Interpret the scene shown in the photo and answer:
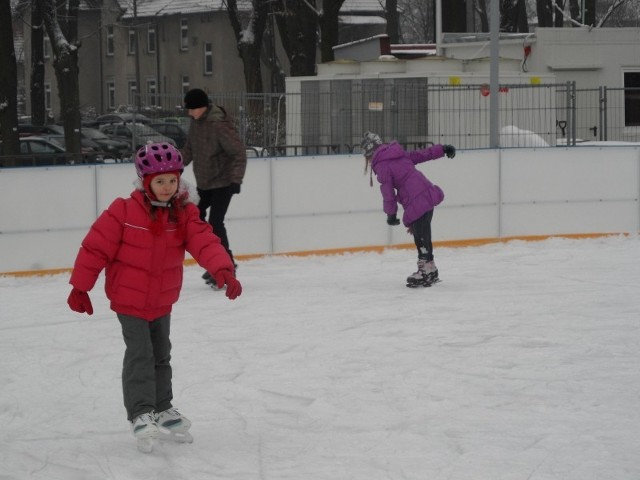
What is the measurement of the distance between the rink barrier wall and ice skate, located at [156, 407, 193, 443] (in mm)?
5861

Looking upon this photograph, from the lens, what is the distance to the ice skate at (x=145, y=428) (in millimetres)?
5145

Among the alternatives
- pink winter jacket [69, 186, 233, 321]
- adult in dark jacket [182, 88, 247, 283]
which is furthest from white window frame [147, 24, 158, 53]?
pink winter jacket [69, 186, 233, 321]

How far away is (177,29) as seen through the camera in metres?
58.1

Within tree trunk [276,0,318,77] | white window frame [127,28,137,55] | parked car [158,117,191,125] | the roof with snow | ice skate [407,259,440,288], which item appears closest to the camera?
ice skate [407,259,440,288]

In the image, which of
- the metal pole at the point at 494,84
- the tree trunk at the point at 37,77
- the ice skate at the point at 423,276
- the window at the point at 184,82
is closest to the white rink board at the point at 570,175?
the metal pole at the point at 494,84

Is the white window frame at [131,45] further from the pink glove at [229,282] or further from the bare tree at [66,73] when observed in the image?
the pink glove at [229,282]

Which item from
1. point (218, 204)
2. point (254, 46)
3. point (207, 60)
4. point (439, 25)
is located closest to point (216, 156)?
point (218, 204)

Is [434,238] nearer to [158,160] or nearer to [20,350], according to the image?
[20,350]

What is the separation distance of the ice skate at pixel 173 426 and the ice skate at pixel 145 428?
0.41 feet

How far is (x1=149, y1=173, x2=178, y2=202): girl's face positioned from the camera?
5.10m

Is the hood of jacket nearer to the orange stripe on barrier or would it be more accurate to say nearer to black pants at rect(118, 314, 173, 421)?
the orange stripe on barrier

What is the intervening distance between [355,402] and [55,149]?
21700 millimetres

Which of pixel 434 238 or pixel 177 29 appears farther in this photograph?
pixel 177 29

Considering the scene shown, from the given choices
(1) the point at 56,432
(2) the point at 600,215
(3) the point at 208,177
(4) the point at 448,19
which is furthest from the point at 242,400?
(4) the point at 448,19
